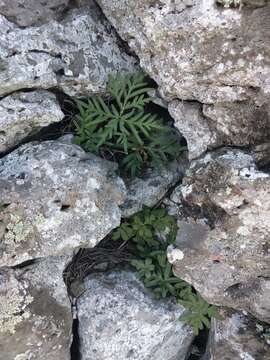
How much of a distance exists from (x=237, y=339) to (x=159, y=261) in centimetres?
94

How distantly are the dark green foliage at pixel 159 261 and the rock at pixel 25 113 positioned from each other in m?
1.11

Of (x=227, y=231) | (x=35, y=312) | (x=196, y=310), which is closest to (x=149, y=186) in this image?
(x=227, y=231)

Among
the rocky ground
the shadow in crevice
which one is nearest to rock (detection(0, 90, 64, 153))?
the rocky ground

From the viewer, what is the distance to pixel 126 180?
14.1ft

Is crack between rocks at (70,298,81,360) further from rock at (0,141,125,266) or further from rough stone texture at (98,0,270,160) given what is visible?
rough stone texture at (98,0,270,160)

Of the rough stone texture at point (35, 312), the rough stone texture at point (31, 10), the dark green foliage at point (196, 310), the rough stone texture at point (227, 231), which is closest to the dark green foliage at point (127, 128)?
the rough stone texture at point (227, 231)

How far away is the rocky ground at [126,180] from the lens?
129 inches

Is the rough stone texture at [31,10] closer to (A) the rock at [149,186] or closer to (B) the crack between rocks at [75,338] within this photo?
(A) the rock at [149,186]

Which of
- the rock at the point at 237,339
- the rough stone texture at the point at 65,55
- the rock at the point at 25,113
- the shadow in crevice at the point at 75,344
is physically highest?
the rough stone texture at the point at 65,55

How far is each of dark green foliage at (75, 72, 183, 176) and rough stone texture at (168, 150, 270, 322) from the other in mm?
443

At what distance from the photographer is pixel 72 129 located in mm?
4195

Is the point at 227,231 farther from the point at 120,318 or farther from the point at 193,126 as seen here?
the point at 120,318

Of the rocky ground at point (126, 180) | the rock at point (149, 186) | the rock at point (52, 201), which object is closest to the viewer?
the rocky ground at point (126, 180)

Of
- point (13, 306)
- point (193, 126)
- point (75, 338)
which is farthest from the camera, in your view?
point (75, 338)
